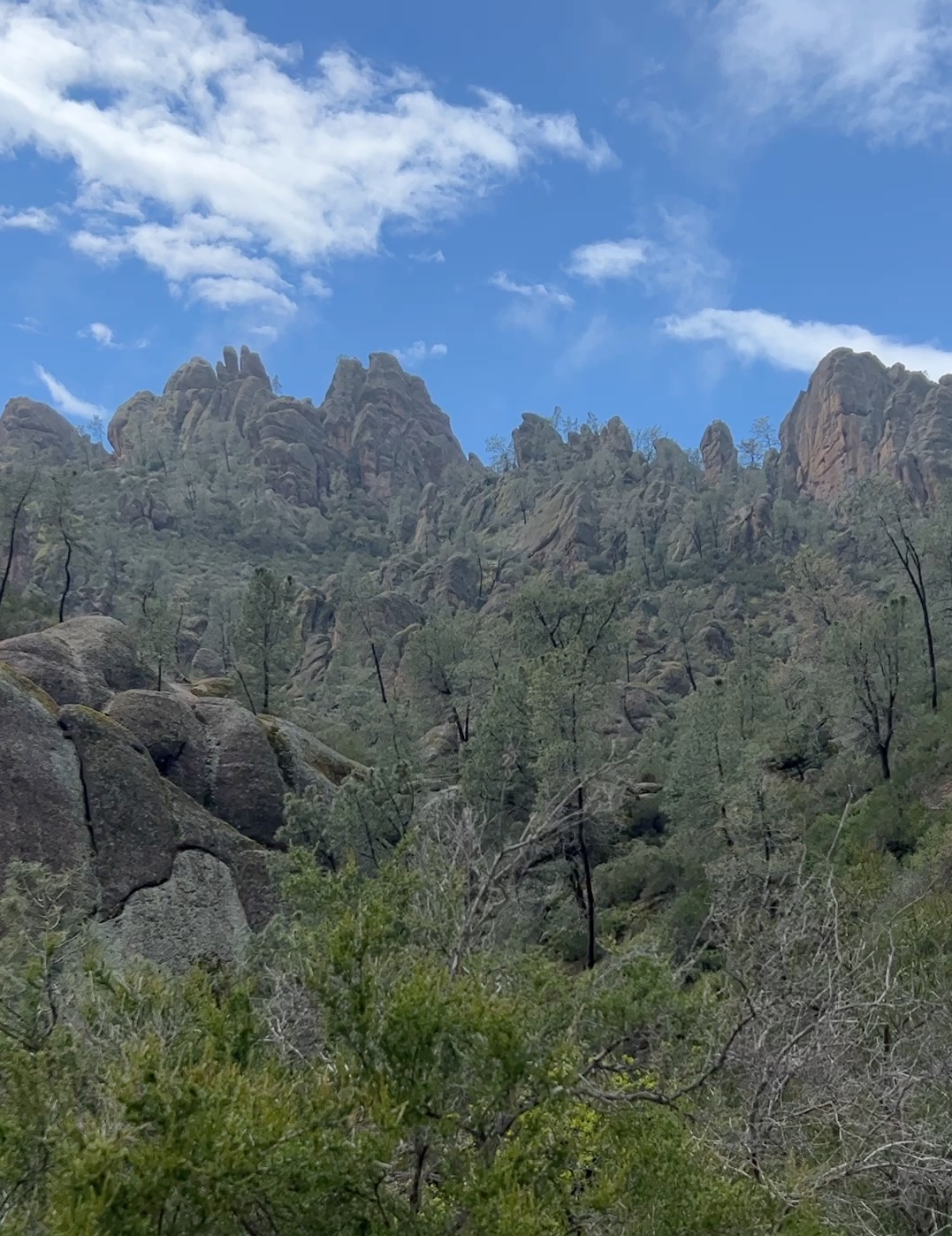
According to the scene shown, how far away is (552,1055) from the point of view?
6.59m

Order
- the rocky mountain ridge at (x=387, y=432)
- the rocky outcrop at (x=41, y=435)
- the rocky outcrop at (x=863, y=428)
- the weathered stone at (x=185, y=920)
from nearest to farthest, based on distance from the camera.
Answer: the weathered stone at (x=185, y=920), the rocky outcrop at (x=863, y=428), the rocky mountain ridge at (x=387, y=432), the rocky outcrop at (x=41, y=435)

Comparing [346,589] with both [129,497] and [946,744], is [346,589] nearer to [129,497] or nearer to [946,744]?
[129,497]

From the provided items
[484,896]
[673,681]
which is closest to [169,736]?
[484,896]

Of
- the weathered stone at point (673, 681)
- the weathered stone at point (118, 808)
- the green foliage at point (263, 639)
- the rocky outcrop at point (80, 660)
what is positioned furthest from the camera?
the weathered stone at point (673, 681)

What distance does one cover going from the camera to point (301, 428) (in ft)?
459

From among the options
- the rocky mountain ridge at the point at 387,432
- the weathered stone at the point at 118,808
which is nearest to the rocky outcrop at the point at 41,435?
the rocky mountain ridge at the point at 387,432

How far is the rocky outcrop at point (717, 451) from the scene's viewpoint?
129625 mm

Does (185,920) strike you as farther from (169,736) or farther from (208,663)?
(208,663)

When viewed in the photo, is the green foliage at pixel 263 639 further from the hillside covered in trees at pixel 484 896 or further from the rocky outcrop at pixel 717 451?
the rocky outcrop at pixel 717 451

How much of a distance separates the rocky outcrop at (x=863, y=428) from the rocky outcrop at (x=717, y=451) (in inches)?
293

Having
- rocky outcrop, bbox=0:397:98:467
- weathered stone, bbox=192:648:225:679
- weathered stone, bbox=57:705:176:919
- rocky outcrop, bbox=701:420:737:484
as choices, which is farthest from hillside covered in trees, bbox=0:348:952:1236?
rocky outcrop, bbox=0:397:98:467

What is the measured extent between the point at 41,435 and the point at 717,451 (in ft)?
335

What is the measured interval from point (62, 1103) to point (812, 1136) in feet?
29.7

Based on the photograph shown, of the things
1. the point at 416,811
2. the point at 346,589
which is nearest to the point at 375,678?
the point at 346,589
